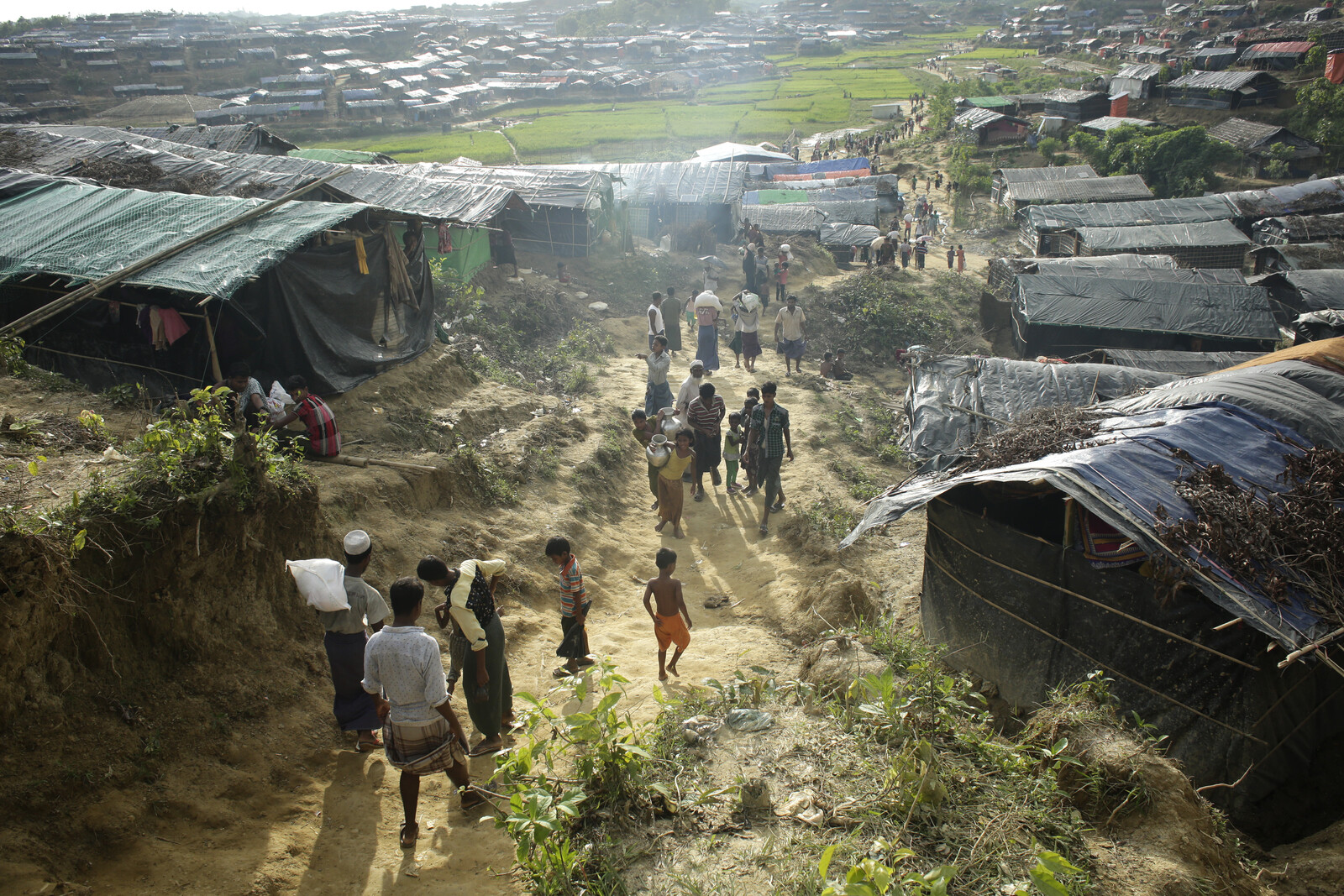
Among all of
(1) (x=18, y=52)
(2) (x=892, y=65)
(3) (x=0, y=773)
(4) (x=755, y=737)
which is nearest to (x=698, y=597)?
(4) (x=755, y=737)

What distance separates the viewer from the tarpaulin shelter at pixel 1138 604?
4344mm

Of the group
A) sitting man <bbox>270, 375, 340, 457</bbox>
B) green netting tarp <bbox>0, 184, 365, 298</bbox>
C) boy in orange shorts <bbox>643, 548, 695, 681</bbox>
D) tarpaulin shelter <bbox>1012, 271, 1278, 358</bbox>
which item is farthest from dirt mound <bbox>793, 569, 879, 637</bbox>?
tarpaulin shelter <bbox>1012, 271, 1278, 358</bbox>

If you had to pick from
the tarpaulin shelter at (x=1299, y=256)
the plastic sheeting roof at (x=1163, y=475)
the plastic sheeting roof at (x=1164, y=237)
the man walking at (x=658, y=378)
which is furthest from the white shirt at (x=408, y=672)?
the tarpaulin shelter at (x=1299, y=256)

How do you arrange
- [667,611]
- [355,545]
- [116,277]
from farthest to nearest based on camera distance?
[116,277]
[667,611]
[355,545]

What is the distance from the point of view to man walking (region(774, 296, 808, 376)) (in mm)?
13281

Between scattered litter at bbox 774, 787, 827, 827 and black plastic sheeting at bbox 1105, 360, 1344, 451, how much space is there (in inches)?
190

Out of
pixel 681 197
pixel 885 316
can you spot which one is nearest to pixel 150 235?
pixel 885 316

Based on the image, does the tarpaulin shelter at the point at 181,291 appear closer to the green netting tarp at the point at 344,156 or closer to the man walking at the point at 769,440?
the man walking at the point at 769,440

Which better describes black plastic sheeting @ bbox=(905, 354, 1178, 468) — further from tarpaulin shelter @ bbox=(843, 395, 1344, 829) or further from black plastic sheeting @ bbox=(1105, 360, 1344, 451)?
tarpaulin shelter @ bbox=(843, 395, 1344, 829)

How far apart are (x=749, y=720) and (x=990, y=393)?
7857mm

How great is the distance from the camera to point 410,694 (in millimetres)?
3668

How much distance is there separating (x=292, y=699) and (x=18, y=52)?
2732 inches

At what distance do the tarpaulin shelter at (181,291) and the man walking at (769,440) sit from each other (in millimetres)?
4894

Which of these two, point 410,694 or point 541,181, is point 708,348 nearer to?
point 541,181
